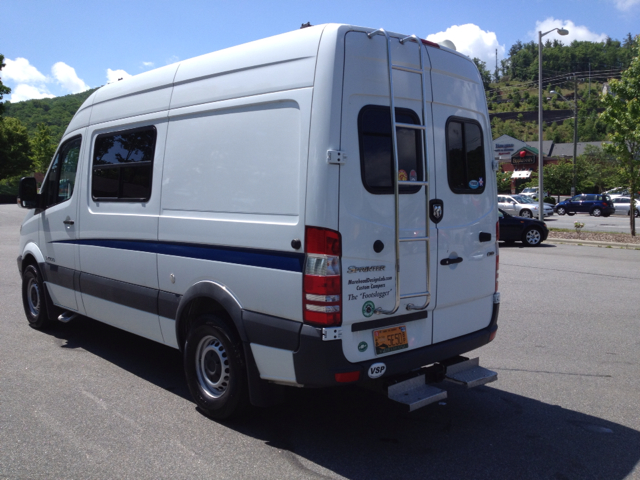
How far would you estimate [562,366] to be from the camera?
584 centimetres

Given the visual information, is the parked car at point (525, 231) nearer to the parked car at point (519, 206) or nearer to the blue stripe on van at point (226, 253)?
the blue stripe on van at point (226, 253)

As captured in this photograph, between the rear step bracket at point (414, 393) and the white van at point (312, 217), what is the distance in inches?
0.6

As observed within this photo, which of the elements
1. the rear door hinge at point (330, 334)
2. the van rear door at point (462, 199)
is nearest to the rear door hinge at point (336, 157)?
the van rear door at point (462, 199)

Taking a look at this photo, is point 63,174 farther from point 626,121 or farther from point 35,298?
point 626,121

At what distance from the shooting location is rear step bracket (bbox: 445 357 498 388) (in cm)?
428

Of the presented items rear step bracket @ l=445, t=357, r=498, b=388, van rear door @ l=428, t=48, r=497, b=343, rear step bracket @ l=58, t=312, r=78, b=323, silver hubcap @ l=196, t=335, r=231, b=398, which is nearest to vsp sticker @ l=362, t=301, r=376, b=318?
van rear door @ l=428, t=48, r=497, b=343

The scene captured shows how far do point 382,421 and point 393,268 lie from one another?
1361mm

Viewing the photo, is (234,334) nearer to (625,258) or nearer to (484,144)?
(484,144)

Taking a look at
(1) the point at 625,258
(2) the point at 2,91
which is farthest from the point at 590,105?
(1) the point at 625,258

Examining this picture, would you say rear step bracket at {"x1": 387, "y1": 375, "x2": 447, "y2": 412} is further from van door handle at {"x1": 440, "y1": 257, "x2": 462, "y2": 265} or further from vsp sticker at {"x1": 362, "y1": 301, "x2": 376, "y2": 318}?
van door handle at {"x1": 440, "y1": 257, "x2": 462, "y2": 265}

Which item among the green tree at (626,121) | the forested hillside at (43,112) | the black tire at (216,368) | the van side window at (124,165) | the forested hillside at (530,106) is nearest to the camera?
the black tire at (216,368)

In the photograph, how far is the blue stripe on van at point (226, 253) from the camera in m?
3.72

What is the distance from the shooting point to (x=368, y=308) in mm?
3777

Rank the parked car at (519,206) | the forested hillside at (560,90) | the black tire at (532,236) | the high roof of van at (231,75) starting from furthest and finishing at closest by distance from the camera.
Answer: the forested hillside at (560,90) < the parked car at (519,206) < the black tire at (532,236) < the high roof of van at (231,75)
